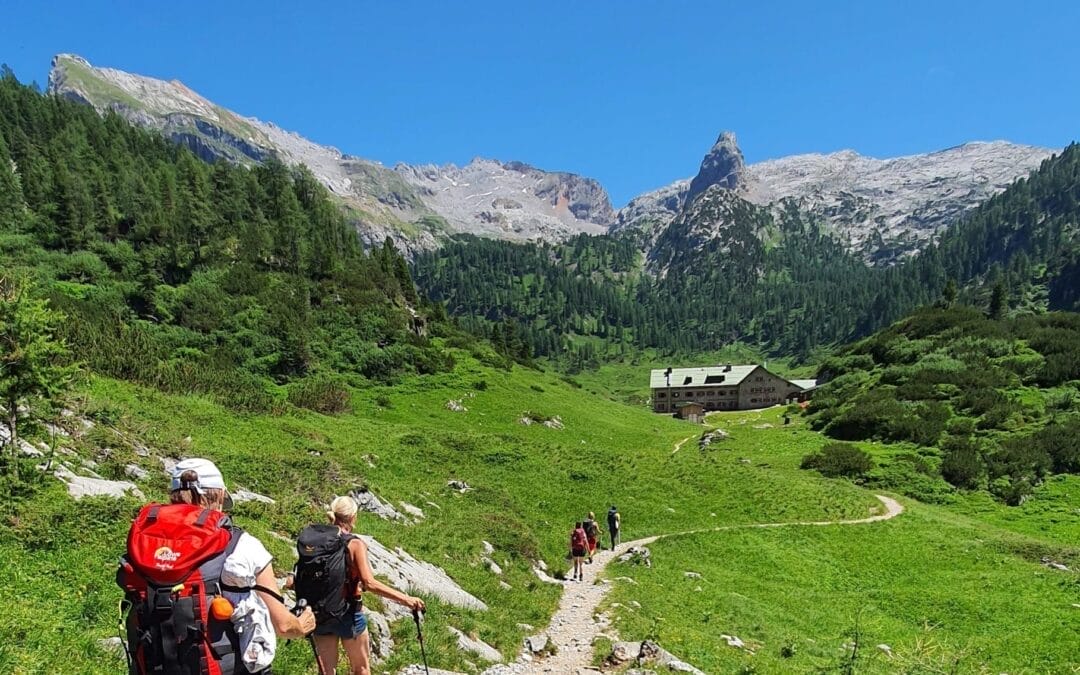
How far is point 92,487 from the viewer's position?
14.8 metres

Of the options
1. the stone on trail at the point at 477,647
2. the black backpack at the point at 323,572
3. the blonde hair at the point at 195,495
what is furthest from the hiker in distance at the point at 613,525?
the blonde hair at the point at 195,495

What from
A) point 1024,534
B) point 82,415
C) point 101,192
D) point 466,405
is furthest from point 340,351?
point 1024,534

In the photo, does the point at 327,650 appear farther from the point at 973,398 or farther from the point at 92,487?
the point at 973,398

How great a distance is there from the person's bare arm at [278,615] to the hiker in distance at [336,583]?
5.92 feet

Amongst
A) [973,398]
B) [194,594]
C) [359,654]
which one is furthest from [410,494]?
[973,398]

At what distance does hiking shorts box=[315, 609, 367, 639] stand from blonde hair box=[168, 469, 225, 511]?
311cm

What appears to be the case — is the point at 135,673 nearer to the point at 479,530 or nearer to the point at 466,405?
the point at 479,530

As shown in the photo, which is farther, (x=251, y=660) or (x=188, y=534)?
(x=251, y=660)

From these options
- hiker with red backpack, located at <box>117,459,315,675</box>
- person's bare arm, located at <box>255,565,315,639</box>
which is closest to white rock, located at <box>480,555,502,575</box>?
person's bare arm, located at <box>255,565,315,639</box>

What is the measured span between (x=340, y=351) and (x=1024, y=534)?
2238 inches

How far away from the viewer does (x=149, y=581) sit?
4438mm

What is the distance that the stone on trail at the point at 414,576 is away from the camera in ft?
48.3

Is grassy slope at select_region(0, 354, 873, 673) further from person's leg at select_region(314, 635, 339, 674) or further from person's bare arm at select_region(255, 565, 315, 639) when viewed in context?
person's bare arm at select_region(255, 565, 315, 639)

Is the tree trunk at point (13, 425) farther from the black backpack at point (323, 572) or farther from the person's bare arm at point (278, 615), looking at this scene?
the person's bare arm at point (278, 615)
